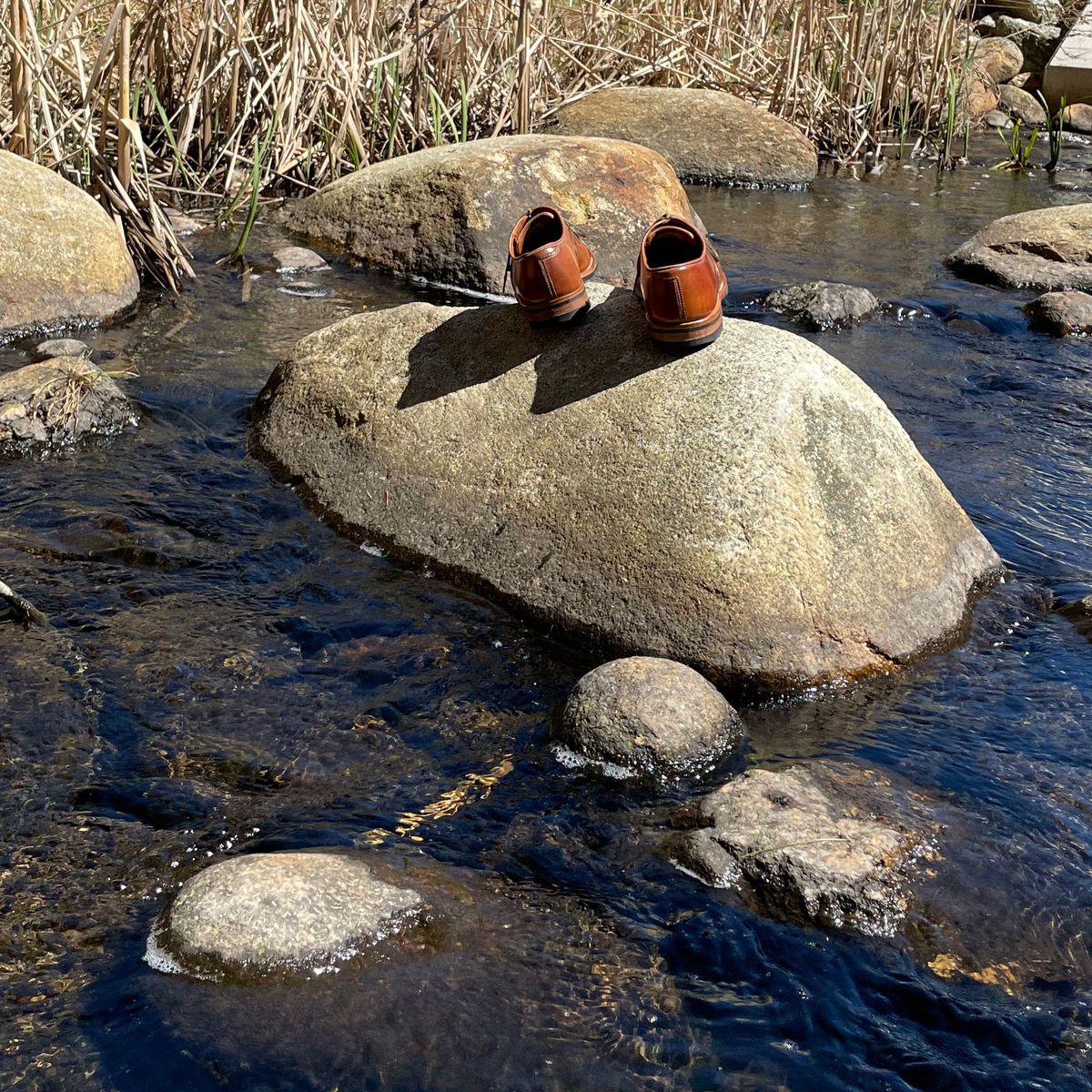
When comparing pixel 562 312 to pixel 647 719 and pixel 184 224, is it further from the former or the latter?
pixel 184 224

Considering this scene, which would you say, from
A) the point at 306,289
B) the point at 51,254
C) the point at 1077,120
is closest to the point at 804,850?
the point at 51,254

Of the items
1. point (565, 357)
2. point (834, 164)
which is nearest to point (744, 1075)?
point (565, 357)

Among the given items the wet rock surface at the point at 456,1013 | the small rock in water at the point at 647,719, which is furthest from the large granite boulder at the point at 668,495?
the wet rock surface at the point at 456,1013

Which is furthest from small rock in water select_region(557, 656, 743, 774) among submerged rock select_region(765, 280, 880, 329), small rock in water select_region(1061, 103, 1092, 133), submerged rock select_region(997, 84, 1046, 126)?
submerged rock select_region(997, 84, 1046, 126)

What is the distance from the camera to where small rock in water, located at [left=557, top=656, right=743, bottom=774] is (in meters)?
3.09

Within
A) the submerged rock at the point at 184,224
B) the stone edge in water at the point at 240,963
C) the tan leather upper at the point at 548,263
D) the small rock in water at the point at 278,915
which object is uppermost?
the tan leather upper at the point at 548,263

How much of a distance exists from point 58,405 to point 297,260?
2.79 meters

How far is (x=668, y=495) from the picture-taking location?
3.64 m

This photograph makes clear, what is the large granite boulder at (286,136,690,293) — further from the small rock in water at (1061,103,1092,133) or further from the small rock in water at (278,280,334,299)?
the small rock in water at (1061,103,1092,133)

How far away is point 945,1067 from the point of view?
7.66 feet

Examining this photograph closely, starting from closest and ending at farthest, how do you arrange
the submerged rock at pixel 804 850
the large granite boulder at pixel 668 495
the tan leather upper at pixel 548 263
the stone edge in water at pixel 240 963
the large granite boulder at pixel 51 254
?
1. the stone edge in water at pixel 240 963
2. the submerged rock at pixel 804 850
3. the large granite boulder at pixel 668 495
4. the tan leather upper at pixel 548 263
5. the large granite boulder at pixel 51 254

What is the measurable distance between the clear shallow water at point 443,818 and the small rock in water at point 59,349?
0.87m

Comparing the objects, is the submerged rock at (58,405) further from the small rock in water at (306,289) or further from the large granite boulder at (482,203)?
the large granite boulder at (482,203)

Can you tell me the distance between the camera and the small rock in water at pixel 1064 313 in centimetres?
701
